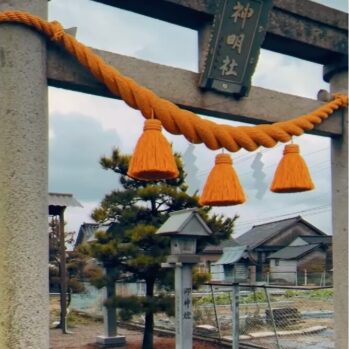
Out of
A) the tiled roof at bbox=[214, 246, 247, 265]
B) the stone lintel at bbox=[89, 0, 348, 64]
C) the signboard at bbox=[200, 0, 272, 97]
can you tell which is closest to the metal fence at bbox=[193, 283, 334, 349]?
the stone lintel at bbox=[89, 0, 348, 64]

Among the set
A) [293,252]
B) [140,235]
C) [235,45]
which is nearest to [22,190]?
[235,45]

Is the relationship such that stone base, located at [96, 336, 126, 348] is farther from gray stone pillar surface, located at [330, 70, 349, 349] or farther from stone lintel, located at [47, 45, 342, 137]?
stone lintel, located at [47, 45, 342, 137]

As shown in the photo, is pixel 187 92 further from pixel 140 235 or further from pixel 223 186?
pixel 140 235

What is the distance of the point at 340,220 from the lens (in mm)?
3182

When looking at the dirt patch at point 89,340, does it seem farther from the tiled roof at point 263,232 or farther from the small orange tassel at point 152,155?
the tiled roof at point 263,232

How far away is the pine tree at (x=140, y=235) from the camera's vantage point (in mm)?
7430

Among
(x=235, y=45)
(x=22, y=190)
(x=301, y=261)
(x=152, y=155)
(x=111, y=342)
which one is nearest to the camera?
(x=22, y=190)

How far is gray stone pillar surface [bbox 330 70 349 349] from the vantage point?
311 cm

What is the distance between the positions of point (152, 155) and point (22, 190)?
0.54 m

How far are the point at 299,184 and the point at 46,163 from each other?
1.31 metres

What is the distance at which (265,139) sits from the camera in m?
2.60

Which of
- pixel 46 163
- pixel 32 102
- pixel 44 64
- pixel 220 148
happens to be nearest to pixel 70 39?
pixel 44 64

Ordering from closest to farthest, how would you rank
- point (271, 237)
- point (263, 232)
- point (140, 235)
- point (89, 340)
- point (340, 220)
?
1. point (340, 220)
2. point (140, 235)
3. point (89, 340)
4. point (271, 237)
5. point (263, 232)

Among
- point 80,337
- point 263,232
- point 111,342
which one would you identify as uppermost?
point 263,232
